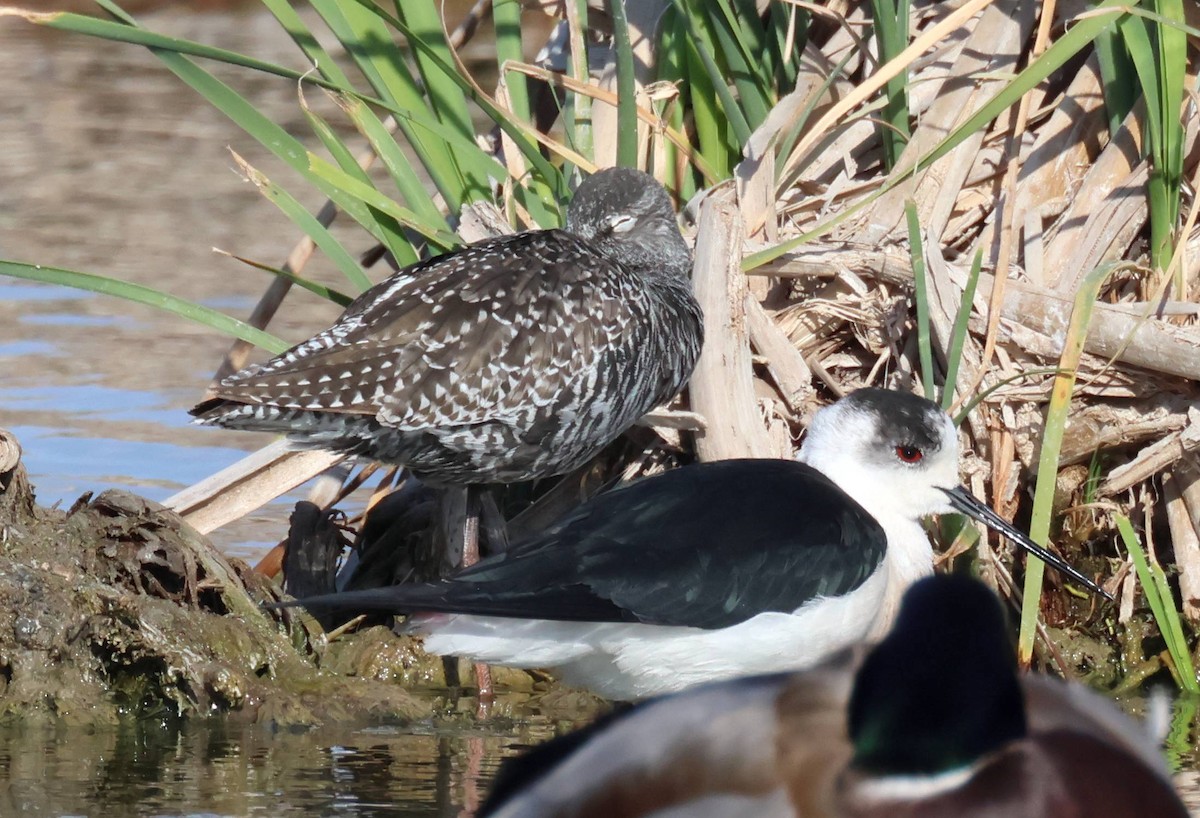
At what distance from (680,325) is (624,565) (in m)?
1.49

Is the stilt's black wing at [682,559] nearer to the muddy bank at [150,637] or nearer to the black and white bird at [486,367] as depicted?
the black and white bird at [486,367]

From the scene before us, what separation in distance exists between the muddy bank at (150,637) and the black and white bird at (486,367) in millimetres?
474

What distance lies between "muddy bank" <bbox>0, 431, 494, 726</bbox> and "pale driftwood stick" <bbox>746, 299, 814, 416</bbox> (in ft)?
4.60

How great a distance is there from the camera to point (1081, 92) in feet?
20.5

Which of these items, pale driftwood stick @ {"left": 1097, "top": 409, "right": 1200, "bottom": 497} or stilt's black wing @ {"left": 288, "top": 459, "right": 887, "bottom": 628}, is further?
pale driftwood stick @ {"left": 1097, "top": 409, "right": 1200, "bottom": 497}

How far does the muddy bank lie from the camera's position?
5191 millimetres

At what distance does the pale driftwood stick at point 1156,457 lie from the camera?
5.63 metres

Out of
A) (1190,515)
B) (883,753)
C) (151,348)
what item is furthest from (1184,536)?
(151,348)

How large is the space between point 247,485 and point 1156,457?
283 cm

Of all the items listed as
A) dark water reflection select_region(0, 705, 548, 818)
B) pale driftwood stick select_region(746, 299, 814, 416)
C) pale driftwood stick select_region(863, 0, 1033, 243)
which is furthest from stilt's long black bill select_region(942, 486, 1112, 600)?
dark water reflection select_region(0, 705, 548, 818)

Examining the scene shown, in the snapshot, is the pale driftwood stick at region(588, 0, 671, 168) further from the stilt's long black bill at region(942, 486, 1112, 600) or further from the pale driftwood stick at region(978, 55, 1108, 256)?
the stilt's long black bill at region(942, 486, 1112, 600)

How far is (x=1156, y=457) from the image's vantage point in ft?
18.7

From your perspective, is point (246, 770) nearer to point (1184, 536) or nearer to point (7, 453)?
point (7, 453)

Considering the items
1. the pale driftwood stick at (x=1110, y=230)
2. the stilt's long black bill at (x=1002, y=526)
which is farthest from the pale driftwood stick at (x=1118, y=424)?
the stilt's long black bill at (x=1002, y=526)
